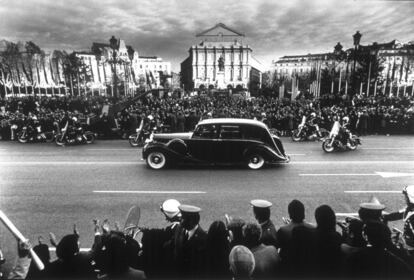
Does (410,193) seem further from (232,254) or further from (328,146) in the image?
(328,146)

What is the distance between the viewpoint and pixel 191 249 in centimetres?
341

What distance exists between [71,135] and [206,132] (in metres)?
7.86

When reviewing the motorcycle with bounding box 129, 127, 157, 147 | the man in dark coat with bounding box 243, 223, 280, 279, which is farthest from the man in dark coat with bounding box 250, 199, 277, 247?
the motorcycle with bounding box 129, 127, 157, 147

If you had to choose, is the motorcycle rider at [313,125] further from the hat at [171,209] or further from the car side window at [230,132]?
the hat at [171,209]

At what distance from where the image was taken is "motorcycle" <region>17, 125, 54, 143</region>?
54.3 feet

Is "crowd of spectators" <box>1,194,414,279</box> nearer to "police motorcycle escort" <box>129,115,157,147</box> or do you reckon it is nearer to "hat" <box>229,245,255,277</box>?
"hat" <box>229,245,255,277</box>

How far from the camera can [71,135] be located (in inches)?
618

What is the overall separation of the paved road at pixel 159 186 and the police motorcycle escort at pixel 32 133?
3.24 meters

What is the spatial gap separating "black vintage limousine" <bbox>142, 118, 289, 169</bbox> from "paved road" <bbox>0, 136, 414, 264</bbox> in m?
0.36

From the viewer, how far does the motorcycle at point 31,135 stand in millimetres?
16562

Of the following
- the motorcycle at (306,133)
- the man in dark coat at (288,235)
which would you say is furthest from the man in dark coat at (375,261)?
the motorcycle at (306,133)

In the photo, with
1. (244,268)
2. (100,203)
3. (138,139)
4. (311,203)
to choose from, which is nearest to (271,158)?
(311,203)

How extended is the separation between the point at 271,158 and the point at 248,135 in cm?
101

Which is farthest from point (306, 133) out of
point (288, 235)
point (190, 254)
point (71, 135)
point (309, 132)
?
point (190, 254)
